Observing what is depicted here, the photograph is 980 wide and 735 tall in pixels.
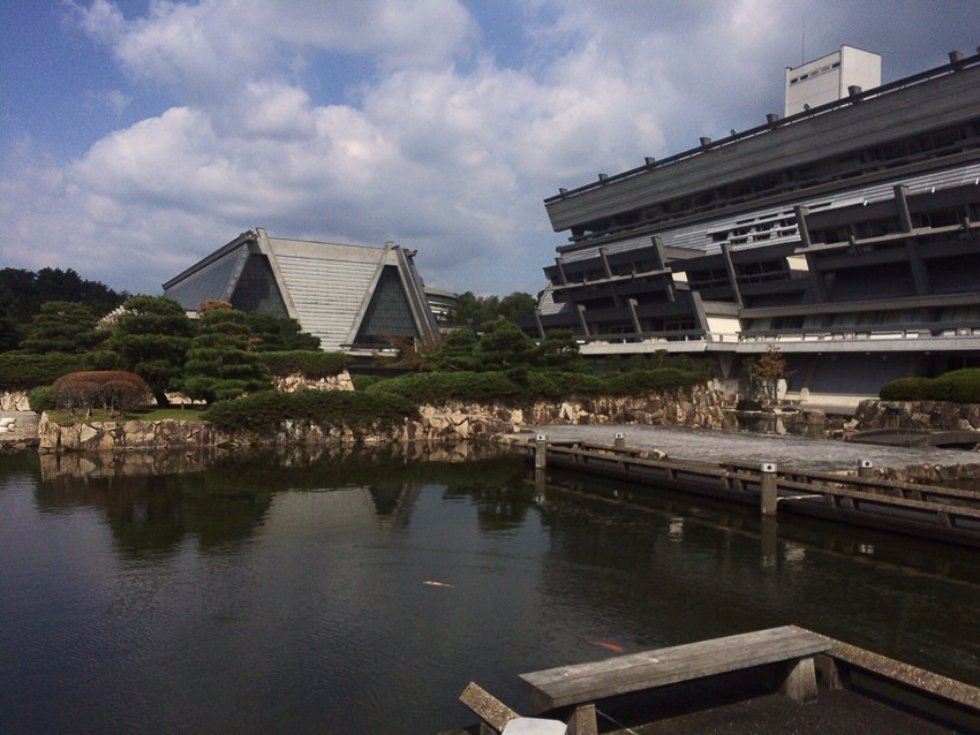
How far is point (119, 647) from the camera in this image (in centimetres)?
871

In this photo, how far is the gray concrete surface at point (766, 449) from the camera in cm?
1945

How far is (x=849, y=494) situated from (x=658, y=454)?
722 cm

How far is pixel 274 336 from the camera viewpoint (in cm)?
4541

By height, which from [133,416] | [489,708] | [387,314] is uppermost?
[387,314]

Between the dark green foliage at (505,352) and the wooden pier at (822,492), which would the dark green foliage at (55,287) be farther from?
the wooden pier at (822,492)

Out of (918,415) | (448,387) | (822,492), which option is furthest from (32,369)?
(918,415)

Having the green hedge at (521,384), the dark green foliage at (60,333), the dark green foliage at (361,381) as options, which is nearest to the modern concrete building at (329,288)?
the dark green foliage at (361,381)

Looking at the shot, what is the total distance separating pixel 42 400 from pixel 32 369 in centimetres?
611

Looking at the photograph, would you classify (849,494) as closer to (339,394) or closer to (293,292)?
(339,394)

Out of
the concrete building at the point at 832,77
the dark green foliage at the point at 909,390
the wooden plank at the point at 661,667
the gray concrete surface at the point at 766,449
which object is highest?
the concrete building at the point at 832,77

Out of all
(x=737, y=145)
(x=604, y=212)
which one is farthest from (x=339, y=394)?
(x=604, y=212)

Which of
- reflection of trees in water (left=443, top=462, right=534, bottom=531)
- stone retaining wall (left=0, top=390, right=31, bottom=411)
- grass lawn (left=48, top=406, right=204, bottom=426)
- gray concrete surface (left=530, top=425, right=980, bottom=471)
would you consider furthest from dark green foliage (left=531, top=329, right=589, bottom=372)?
stone retaining wall (left=0, top=390, right=31, bottom=411)

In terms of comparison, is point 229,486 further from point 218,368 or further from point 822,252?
point 822,252

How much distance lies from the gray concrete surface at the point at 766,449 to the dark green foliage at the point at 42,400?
18.5m
